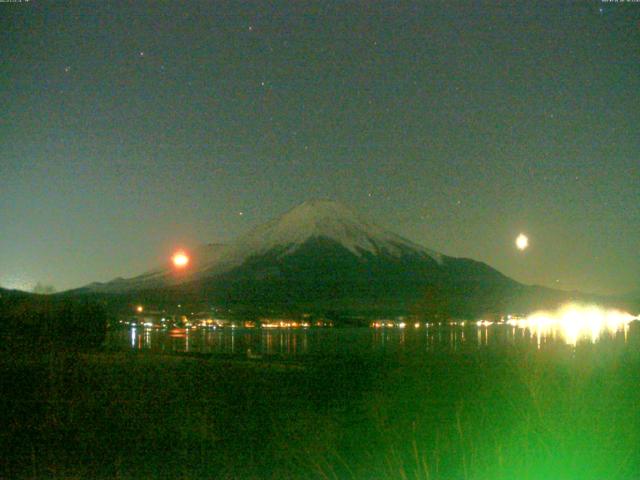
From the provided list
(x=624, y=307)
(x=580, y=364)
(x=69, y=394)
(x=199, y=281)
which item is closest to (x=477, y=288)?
(x=624, y=307)

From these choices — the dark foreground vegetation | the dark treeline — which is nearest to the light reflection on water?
the dark treeline

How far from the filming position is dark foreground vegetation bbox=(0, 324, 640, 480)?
10.2 metres

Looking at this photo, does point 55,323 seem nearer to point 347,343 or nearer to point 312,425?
point 347,343

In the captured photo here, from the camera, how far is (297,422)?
15.4 meters

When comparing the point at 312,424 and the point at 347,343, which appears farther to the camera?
the point at 347,343

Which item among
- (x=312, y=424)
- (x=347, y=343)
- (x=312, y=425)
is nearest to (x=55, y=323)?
(x=347, y=343)

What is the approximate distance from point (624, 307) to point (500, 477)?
170158 mm

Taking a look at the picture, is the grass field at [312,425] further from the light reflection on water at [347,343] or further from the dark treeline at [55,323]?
the dark treeline at [55,323]

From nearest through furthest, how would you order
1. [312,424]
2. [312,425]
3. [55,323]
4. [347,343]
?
[312,425] → [312,424] → [55,323] → [347,343]

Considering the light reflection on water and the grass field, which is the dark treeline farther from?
the grass field

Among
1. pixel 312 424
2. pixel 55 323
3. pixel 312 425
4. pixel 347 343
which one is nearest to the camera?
pixel 312 425

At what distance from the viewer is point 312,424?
1520 cm

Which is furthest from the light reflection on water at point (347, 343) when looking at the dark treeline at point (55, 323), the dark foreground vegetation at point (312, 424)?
the dark foreground vegetation at point (312, 424)

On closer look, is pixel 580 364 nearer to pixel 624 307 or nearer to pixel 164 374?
pixel 164 374
